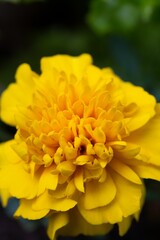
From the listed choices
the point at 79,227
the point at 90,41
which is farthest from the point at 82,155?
the point at 90,41

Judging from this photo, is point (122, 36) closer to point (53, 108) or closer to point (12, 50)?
point (12, 50)

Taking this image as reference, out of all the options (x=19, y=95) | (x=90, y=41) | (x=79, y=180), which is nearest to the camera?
(x=79, y=180)

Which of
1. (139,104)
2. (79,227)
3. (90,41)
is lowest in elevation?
(79,227)

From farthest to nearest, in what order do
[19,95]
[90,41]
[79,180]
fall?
1. [90,41]
2. [19,95]
3. [79,180]

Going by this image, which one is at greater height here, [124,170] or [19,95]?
[19,95]

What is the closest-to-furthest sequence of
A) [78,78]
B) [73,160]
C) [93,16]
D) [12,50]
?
[73,160], [78,78], [93,16], [12,50]

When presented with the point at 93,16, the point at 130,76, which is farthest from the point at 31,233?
the point at 93,16

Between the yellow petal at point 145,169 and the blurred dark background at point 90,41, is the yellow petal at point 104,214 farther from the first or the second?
the blurred dark background at point 90,41

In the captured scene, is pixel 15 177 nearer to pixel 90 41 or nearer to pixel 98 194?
pixel 98 194
